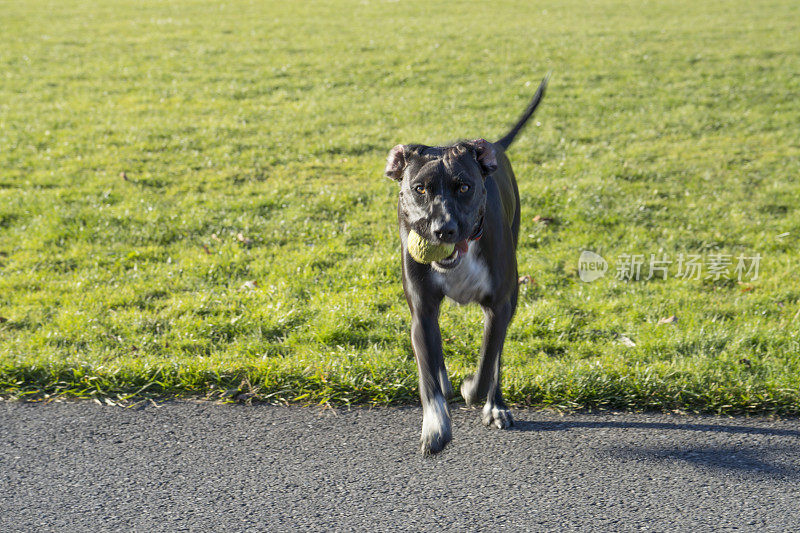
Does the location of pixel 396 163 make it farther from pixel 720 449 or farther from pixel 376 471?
pixel 720 449

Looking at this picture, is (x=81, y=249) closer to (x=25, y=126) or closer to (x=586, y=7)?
(x=25, y=126)

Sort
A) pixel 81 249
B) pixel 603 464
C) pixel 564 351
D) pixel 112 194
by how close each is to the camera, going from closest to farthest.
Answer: pixel 603 464, pixel 564 351, pixel 81 249, pixel 112 194

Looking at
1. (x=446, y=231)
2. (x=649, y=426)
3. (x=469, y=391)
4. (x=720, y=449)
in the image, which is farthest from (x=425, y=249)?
(x=720, y=449)

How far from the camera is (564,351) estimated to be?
515cm

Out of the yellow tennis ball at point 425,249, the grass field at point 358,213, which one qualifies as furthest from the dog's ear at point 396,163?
the grass field at point 358,213

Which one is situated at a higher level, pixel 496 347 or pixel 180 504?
pixel 496 347

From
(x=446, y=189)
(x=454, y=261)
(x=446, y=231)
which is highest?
(x=446, y=189)

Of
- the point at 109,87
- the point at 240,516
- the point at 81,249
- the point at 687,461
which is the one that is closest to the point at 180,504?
the point at 240,516

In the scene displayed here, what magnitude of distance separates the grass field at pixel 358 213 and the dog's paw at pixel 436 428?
0.81 metres

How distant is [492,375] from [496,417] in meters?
0.23

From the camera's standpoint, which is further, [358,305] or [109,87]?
[109,87]

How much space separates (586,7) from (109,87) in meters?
14.3

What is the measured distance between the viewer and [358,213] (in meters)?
7.65

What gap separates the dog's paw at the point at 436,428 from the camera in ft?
11.9
